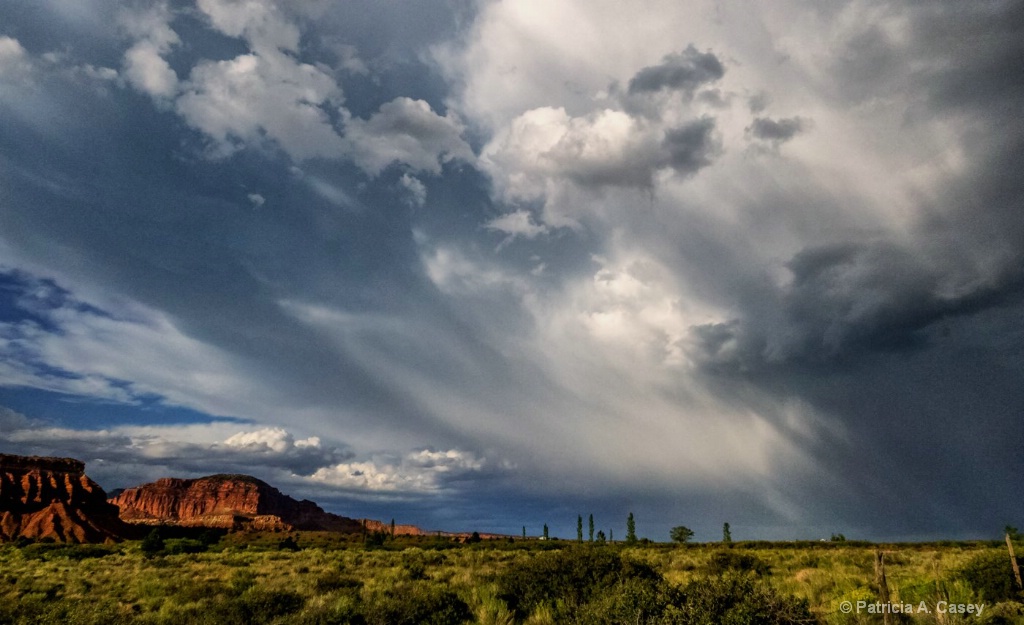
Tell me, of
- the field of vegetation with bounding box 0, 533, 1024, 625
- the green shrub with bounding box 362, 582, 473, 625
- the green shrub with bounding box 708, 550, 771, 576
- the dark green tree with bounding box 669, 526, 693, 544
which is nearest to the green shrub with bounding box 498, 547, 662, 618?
the field of vegetation with bounding box 0, 533, 1024, 625

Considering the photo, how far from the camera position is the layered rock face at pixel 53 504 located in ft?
371

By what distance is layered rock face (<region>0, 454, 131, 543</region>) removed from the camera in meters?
113

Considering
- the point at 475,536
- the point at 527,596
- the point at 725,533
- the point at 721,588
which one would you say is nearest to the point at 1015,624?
the point at 721,588

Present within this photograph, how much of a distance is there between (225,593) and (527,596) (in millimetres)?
13003

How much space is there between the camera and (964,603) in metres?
12.3

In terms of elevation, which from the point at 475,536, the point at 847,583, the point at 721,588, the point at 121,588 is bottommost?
the point at 475,536

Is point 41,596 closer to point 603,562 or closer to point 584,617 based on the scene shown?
point 603,562

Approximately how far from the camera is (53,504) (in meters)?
125

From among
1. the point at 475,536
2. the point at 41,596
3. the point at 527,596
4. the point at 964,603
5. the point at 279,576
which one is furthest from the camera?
the point at 475,536

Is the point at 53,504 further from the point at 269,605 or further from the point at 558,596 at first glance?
the point at 558,596

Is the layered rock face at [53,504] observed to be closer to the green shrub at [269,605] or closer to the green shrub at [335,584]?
the green shrub at [335,584]

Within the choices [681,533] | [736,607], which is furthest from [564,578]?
[681,533]

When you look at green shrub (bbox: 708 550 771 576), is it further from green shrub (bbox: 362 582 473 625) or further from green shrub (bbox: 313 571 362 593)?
green shrub (bbox: 313 571 362 593)

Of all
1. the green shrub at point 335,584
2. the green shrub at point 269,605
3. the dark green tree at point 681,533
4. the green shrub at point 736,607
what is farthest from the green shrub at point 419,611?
the dark green tree at point 681,533
